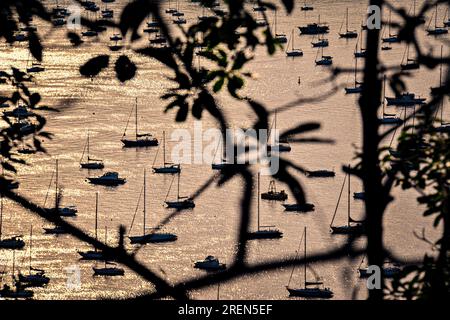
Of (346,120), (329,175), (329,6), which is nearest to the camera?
(329,175)

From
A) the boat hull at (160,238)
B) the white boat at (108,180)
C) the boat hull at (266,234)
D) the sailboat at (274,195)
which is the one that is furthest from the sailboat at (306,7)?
the boat hull at (160,238)

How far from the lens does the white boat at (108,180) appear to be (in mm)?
25484

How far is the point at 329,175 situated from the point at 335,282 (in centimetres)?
540

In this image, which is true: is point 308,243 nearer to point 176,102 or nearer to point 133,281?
point 133,281

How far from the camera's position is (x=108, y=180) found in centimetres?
2558

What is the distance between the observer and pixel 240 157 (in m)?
1.53

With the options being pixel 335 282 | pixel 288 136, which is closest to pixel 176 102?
pixel 288 136

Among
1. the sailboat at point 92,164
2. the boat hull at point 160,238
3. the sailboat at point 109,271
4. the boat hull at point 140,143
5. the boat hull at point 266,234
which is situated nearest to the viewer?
the sailboat at point 109,271

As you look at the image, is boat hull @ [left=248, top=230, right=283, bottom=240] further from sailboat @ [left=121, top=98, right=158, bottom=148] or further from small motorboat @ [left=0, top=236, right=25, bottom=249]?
sailboat @ [left=121, top=98, right=158, bottom=148]

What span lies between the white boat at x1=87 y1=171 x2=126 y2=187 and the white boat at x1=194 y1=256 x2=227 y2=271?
5.23 metres

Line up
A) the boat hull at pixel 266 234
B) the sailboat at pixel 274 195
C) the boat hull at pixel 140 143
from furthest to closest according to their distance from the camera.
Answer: the boat hull at pixel 140 143 → the sailboat at pixel 274 195 → the boat hull at pixel 266 234

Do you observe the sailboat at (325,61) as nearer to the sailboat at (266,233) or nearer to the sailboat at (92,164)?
the sailboat at (92,164)

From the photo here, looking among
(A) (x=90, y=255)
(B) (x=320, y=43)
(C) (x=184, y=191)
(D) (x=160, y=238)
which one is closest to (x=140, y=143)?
(C) (x=184, y=191)

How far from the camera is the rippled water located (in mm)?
20516
